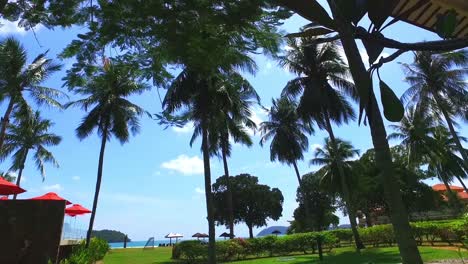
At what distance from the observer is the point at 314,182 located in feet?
204

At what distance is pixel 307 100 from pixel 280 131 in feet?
→ 33.3

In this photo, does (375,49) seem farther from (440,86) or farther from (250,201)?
(250,201)

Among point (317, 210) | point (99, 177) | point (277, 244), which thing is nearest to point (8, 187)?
point (99, 177)

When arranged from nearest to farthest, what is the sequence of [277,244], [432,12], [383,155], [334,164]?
[383,155]
[432,12]
[277,244]
[334,164]

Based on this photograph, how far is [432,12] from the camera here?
12.2ft

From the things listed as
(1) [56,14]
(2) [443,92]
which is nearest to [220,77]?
(1) [56,14]

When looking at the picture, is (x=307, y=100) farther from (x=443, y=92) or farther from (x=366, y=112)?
(x=366, y=112)

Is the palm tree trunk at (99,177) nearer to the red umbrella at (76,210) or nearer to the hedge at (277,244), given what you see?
the red umbrella at (76,210)

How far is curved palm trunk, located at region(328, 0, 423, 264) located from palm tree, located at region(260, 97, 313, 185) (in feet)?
118

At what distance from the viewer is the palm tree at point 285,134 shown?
38469 millimetres

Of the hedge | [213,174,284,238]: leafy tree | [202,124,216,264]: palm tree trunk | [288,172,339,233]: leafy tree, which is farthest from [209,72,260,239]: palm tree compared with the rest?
[288,172,339,233]: leafy tree

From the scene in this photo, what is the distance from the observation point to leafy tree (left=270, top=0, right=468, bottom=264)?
231 cm

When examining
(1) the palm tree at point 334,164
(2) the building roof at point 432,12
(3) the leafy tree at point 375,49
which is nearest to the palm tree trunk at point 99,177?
(1) the palm tree at point 334,164

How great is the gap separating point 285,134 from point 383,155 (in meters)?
36.7
